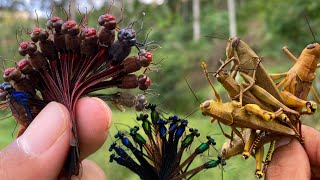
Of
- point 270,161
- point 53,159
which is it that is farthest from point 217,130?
point 53,159

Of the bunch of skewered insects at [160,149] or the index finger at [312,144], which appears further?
the index finger at [312,144]

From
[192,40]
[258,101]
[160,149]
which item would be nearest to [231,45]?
[258,101]

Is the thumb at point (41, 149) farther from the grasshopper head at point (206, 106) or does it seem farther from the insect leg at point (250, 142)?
the insect leg at point (250, 142)

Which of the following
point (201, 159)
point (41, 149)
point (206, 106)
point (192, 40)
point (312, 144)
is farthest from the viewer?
point (192, 40)

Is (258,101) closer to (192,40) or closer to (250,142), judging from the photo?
(250,142)

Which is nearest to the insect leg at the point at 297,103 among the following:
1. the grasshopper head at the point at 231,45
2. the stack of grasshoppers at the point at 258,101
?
the stack of grasshoppers at the point at 258,101

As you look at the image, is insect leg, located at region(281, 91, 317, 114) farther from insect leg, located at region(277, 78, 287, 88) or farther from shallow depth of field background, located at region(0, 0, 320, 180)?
shallow depth of field background, located at region(0, 0, 320, 180)
